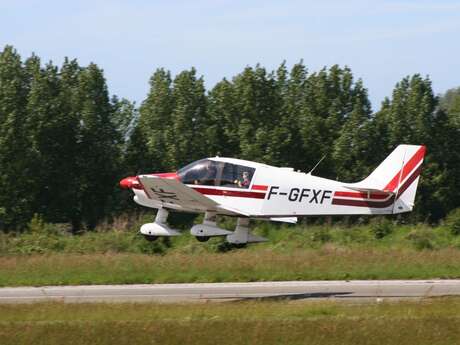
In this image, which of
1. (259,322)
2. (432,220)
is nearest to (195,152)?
(432,220)

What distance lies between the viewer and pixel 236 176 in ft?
82.7

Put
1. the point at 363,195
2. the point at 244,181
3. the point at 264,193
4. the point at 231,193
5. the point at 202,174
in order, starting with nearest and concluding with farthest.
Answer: the point at 363,195, the point at 264,193, the point at 244,181, the point at 231,193, the point at 202,174

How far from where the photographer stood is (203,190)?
2547cm

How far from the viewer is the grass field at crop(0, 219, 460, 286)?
2461 cm

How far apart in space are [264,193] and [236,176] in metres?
0.89

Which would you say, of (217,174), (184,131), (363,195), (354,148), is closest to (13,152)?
(184,131)

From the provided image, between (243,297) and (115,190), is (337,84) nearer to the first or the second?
(115,190)

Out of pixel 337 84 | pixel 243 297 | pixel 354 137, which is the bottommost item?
pixel 243 297

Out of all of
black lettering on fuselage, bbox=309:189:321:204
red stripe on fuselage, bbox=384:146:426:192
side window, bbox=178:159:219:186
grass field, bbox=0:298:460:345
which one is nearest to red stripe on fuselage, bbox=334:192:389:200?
red stripe on fuselage, bbox=384:146:426:192

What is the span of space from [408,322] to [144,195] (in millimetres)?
12227

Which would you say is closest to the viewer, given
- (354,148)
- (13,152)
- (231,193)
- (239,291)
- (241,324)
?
(241,324)

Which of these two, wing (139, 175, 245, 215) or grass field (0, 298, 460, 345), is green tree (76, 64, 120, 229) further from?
grass field (0, 298, 460, 345)

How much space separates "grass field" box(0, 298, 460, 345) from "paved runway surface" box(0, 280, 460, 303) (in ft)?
7.47

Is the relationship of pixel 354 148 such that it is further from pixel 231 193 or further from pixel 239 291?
pixel 239 291
